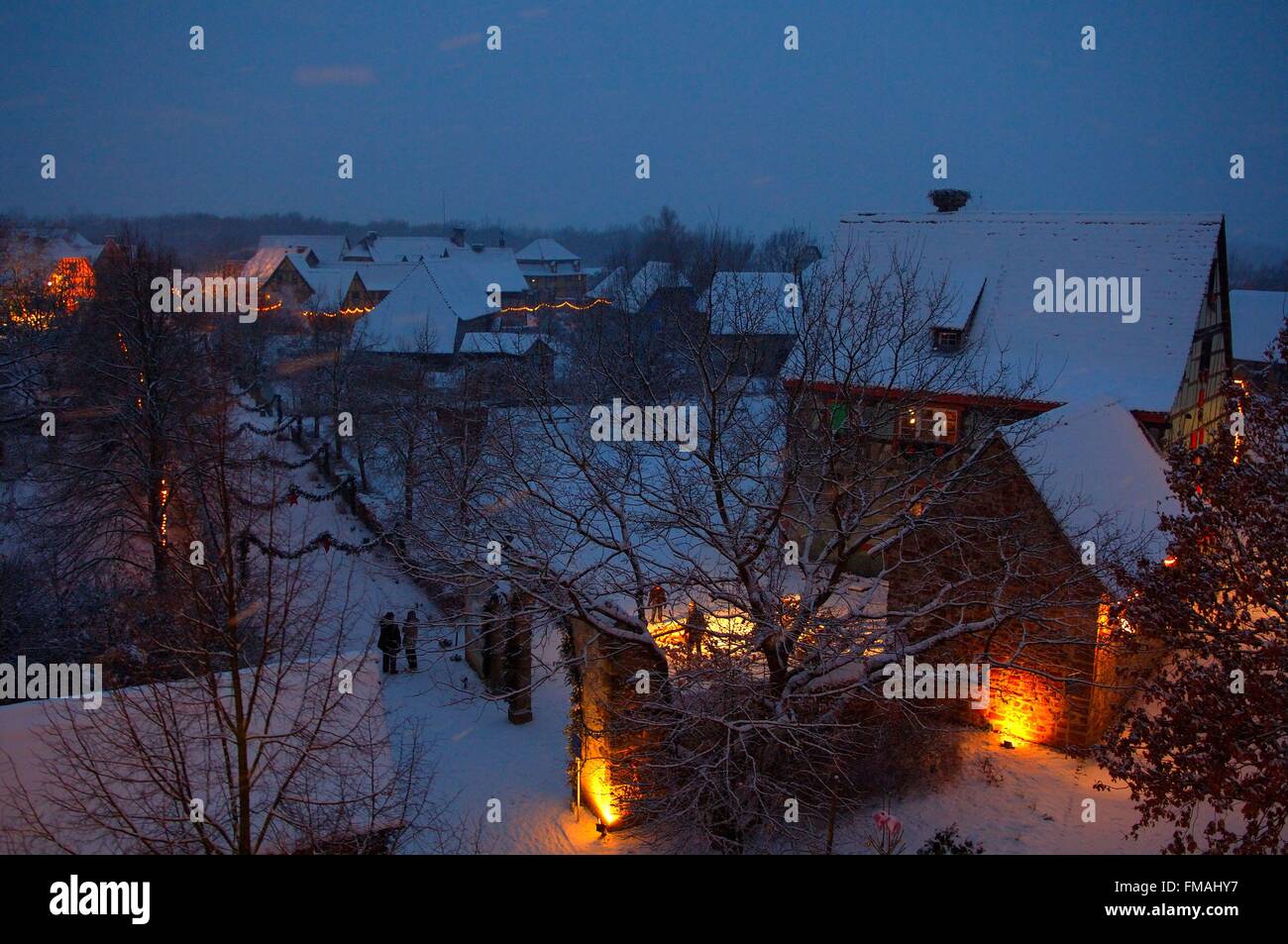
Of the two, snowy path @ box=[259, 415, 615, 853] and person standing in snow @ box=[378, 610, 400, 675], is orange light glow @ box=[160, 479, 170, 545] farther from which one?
person standing in snow @ box=[378, 610, 400, 675]

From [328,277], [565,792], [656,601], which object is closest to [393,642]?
[565,792]

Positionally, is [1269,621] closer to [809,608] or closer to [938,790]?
[809,608]

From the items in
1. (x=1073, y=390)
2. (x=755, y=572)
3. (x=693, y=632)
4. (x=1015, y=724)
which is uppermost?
(x=1073, y=390)

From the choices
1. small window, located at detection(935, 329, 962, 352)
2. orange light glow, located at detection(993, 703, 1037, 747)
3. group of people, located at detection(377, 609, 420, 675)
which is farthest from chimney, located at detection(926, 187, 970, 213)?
group of people, located at detection(377, 609, 420, 675)

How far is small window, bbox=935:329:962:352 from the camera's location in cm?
1962

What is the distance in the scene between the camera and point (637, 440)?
12.7 m

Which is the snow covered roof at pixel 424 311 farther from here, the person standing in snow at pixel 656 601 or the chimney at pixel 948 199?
the person standing in snow at pixel 656 601

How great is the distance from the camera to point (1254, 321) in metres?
37.9

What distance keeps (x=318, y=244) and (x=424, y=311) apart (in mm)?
45692

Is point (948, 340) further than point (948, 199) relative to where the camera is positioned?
No

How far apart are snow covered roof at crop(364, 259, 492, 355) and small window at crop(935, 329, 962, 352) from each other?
20.6 m

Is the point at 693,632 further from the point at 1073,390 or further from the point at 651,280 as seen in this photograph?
the point at 651,280

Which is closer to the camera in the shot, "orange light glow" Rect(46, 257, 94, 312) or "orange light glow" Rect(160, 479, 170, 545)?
"orange light glow" Rect(160, 479, 170, 545)
